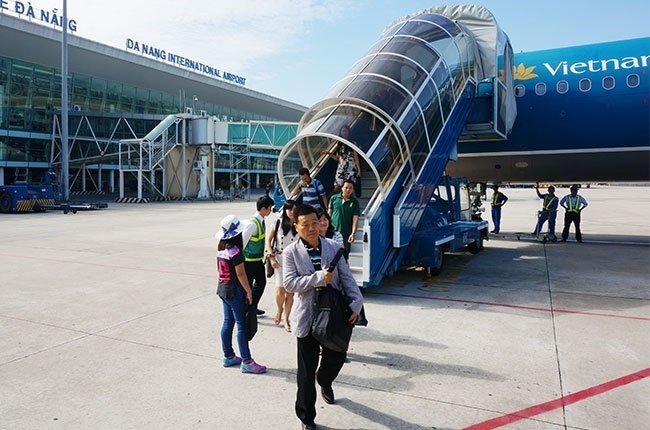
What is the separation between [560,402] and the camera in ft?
13.3

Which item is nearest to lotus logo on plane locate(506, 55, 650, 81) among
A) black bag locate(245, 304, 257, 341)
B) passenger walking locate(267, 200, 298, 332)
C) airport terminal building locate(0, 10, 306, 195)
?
passenger walking locate(267, 200, 298, 332)

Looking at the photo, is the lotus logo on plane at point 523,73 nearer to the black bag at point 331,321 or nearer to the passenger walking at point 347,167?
the passenger walking at point 347,167

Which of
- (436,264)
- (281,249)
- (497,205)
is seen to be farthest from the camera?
(497,205)

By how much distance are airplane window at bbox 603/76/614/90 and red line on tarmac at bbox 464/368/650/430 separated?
9.76 meters

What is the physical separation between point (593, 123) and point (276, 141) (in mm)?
26608

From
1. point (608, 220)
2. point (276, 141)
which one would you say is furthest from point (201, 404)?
point (276, 141)

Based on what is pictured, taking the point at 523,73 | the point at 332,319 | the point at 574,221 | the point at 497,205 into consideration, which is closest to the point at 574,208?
the point at 574,221

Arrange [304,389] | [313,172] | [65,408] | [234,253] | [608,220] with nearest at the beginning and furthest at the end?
[304,389] → [65,408] → [234,253] → [313,172] → [608,220]

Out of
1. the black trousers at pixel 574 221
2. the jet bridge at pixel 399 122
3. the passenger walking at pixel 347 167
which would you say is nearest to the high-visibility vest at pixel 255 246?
the jet bridge at pixel 399 122

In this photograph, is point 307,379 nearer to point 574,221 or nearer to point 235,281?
point 235,281

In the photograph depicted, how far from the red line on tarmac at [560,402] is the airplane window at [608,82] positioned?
976cm

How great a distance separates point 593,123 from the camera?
12.4 meters

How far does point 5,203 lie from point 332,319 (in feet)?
90.2

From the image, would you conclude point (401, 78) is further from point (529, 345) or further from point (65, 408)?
point (65, 408)
